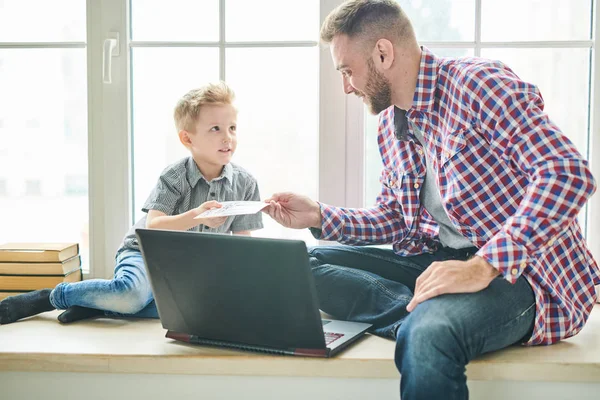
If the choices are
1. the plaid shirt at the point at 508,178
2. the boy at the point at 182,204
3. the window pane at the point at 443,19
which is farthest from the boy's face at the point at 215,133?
the window pane at the point at 443,19

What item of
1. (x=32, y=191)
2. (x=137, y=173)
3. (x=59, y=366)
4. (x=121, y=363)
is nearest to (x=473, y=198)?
(x=121, y=363)

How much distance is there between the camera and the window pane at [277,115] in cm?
213

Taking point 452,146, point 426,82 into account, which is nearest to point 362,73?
point 426,82

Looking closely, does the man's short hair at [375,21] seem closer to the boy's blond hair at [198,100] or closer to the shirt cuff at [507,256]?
the boy's blond hair at [198,100]

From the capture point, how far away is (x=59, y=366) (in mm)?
1505

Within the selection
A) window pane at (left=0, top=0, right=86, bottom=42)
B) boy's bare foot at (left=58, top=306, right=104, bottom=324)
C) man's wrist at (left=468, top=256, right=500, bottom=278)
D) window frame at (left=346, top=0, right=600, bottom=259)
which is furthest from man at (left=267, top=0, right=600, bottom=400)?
window pane at (left=0, top=0, right=86, bottom=42)

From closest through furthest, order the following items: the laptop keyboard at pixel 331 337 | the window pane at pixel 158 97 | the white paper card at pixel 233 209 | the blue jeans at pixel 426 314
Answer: the blue jeans at pixel 426 314, the laptop keyboard at pixel 331 337, the white paper card at pixel 233 209, the window pane at pixel 158 97

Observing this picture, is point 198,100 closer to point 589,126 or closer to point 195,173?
point 195,173

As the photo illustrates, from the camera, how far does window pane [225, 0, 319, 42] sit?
2111 millimetres

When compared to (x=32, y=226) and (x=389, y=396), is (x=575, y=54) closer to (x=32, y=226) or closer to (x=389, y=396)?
(x=389, y=396)

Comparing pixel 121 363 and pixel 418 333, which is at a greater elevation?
pixel 418 333

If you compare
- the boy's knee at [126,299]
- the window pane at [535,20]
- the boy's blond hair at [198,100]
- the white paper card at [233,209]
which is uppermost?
the window pane at [535,20]

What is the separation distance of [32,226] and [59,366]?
893 mm

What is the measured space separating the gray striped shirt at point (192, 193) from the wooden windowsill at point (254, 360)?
0.46m
